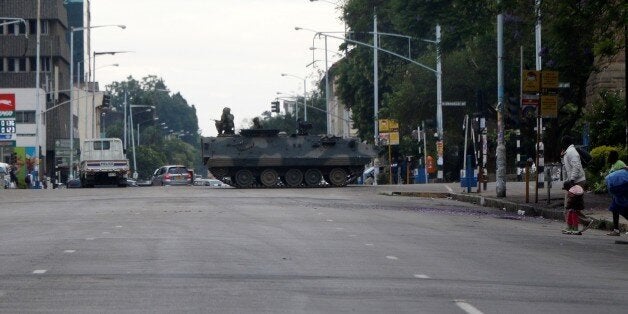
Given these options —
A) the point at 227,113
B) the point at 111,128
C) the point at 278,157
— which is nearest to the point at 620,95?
the point at 278,157

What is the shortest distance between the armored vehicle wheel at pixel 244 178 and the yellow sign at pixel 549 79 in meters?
21.2

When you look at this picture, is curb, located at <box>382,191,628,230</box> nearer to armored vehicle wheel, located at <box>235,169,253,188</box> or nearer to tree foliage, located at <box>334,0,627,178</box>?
tree foliage, located at <box>334,0,627,178</box>

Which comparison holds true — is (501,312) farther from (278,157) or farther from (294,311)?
(278,157)

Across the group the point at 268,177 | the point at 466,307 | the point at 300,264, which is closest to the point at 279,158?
the point at 268,177

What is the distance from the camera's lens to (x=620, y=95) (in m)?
39.2

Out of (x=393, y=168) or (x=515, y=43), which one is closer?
(x=515, y=43)

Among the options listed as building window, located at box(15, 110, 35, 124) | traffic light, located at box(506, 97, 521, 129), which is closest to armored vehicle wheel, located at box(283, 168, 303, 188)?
traffic light, located at box(506, 97, 521, 129)

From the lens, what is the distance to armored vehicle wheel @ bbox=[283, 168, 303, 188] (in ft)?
172

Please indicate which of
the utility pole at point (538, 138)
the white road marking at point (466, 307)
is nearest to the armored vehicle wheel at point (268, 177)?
the utility pole at point (538, 138)

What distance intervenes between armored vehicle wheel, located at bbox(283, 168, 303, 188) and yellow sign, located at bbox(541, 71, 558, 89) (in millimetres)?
20603

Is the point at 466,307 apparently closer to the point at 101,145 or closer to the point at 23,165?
the point at 101,145

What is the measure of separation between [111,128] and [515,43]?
12820 cm

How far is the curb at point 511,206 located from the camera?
26.4m

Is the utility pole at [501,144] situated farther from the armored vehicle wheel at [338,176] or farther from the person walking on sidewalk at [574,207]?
Result: the armored vehicle wheel at [338,176]
